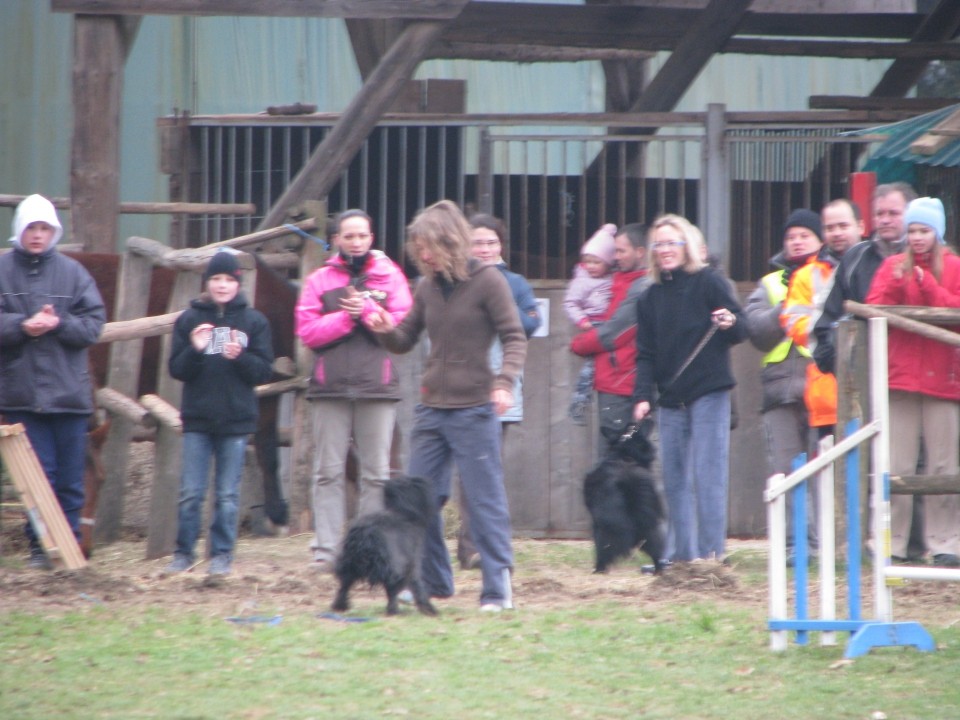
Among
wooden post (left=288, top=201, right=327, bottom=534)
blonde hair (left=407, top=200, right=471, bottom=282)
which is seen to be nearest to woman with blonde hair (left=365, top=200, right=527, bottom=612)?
blonde hair (left=407, top=200, right=471, bottom=282)

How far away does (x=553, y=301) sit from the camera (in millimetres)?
8898

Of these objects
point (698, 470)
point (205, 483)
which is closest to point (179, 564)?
point (205, 483)

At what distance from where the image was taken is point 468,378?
6105 millimetres

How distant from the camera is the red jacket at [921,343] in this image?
21.4 ft

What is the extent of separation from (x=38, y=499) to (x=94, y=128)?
2895 mm

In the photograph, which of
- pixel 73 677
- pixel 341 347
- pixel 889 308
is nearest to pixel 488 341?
pixel 341 347

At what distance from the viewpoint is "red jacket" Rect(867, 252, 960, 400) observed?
6.51 metres

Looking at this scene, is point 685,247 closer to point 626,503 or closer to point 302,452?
point 626,503

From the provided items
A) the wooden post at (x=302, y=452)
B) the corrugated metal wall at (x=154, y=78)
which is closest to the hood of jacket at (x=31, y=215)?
the wooden post at (x=302, y=452)

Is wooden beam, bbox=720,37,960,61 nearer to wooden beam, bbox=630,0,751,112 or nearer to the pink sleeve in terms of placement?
wooden beam, bbox=630,0,751,112

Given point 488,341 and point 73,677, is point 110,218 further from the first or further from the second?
point 73,677

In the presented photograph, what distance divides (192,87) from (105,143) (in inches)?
232

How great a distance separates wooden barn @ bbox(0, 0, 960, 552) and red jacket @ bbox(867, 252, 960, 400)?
7.44 feet

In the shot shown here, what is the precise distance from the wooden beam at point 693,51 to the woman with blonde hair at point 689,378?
14.4 feet
